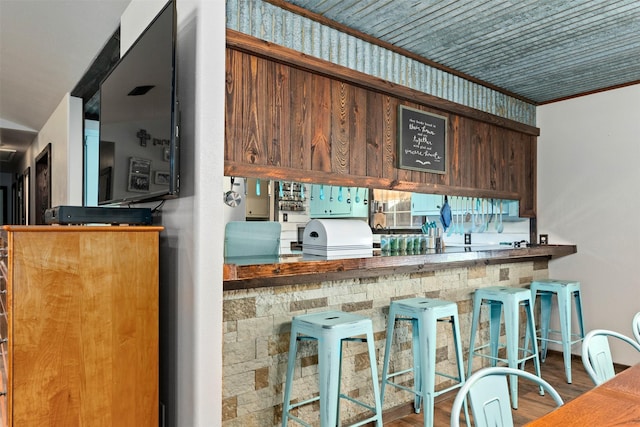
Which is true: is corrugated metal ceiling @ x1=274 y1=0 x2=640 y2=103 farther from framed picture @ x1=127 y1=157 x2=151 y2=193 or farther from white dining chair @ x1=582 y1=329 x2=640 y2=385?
white dining chair @ x1=582 y1=329 x2=640 y2=385

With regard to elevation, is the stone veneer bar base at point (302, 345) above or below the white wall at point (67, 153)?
below

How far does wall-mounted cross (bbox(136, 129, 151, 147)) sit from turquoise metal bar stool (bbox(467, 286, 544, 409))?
8.53 ft

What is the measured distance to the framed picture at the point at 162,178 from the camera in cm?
189

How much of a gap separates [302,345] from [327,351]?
38cm

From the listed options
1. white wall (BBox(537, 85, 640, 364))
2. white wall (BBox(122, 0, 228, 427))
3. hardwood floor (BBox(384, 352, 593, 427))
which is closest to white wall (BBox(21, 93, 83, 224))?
white wall (BBox(122, 0, 228, 427))

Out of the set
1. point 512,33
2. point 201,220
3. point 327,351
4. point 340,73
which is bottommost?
point 327,351

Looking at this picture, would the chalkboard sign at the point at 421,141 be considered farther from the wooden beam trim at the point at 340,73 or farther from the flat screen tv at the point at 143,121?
the flat screen tv at the point at 143,121

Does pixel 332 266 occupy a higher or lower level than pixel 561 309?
higher

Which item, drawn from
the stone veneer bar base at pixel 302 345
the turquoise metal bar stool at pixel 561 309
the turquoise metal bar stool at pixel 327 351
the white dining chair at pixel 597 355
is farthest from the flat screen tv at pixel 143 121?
the turquoise metal bar stool at pixel 561 309

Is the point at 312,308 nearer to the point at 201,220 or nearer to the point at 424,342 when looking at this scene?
the point at 424,342

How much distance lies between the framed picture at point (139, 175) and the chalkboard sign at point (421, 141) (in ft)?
5.92

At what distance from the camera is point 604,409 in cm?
132

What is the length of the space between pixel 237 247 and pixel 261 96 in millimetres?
851

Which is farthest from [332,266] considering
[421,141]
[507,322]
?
[507,322]
